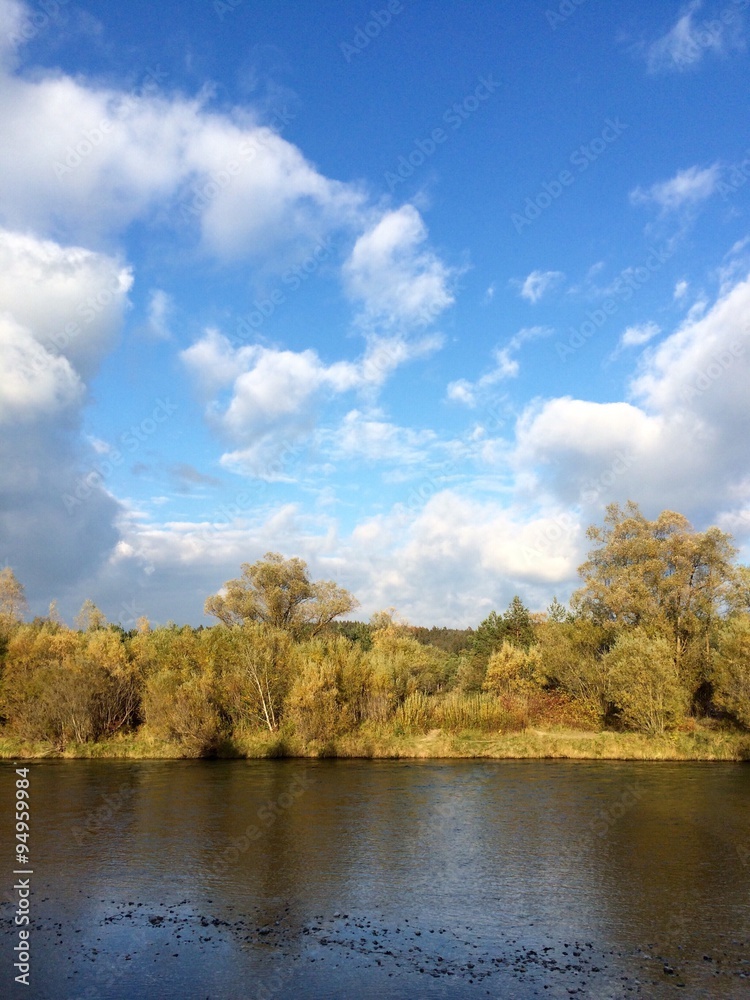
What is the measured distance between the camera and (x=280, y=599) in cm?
6869

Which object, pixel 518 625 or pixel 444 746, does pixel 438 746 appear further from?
pixel 518 625

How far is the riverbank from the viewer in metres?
40.0

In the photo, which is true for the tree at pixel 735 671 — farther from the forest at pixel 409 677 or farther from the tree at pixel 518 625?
the tree at pixel 518 625

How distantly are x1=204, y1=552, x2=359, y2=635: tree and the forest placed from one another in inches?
521

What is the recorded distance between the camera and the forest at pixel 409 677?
4275 cm

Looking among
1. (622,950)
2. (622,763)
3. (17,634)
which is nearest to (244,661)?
(17,634)

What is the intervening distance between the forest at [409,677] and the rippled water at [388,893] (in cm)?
1380

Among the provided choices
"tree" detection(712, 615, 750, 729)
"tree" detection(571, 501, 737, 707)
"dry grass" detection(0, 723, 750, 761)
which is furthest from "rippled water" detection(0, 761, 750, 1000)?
"tree" detection(571, 501, 737, 707)

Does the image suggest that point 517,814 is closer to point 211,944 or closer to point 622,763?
point 211,944
